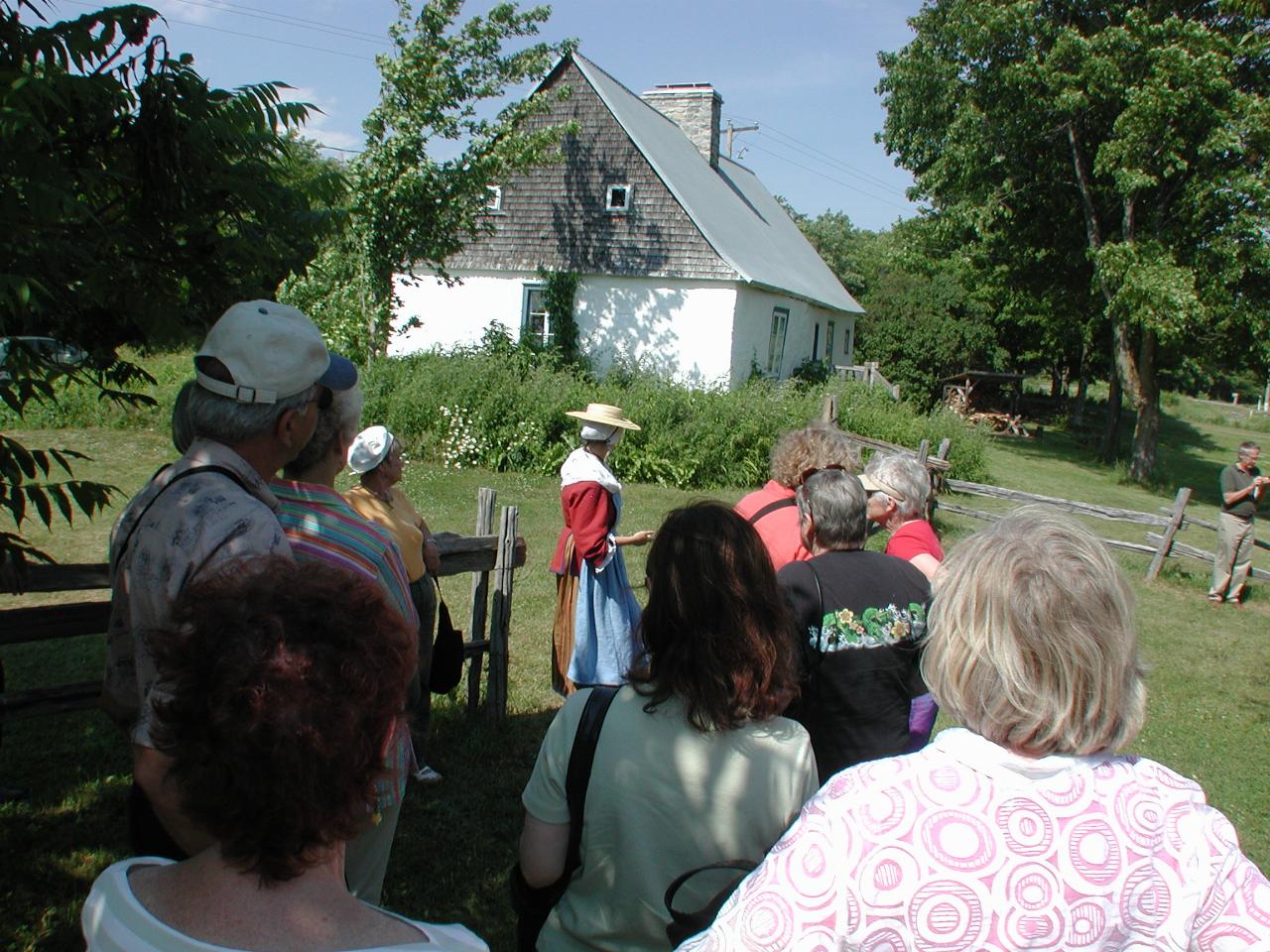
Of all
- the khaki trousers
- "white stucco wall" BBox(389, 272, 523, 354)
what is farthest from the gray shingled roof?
the khaki trousers

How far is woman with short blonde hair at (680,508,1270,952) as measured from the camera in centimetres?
144

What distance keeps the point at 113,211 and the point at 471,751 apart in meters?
3.40

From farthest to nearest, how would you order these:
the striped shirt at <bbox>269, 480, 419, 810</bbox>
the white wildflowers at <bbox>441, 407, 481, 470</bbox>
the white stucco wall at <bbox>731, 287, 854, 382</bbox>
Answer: the white stucco wall at <bbox>731, 287, 854, 382</bbox>, the white wildflowers at <bbox>441, 407, 481, 470</bbox>, the striped shirt at <bbox>269, 480, 419, 810</bbox>

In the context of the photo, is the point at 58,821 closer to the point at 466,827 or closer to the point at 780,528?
the point at 466,827

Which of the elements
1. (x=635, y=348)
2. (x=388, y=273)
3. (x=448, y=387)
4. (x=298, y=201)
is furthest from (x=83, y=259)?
(x=635, y=348)

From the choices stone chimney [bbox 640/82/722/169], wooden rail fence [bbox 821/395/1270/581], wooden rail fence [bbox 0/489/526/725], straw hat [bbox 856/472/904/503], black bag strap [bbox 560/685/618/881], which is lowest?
wooden rail fence [bbox 821/395/1270/581]

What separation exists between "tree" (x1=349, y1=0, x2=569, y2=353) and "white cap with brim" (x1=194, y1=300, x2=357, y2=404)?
1642 cm

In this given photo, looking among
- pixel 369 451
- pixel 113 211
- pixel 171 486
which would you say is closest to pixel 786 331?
pixel 369 451

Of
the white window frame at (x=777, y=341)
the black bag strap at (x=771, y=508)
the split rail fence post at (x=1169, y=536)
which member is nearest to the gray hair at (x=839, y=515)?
the black bag strap at (x=771, y=508)

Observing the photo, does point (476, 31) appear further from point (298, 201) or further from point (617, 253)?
point (298, 201)

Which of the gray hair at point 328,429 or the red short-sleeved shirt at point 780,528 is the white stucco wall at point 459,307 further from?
the gray hair at point 328,429

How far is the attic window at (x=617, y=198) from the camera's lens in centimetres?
2253

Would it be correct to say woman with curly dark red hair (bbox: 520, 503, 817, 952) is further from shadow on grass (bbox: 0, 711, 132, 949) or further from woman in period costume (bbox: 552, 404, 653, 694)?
woman in period costume (bbox: 552, 404, 653, 694)

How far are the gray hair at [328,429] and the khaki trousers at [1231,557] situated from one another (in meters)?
11.4
